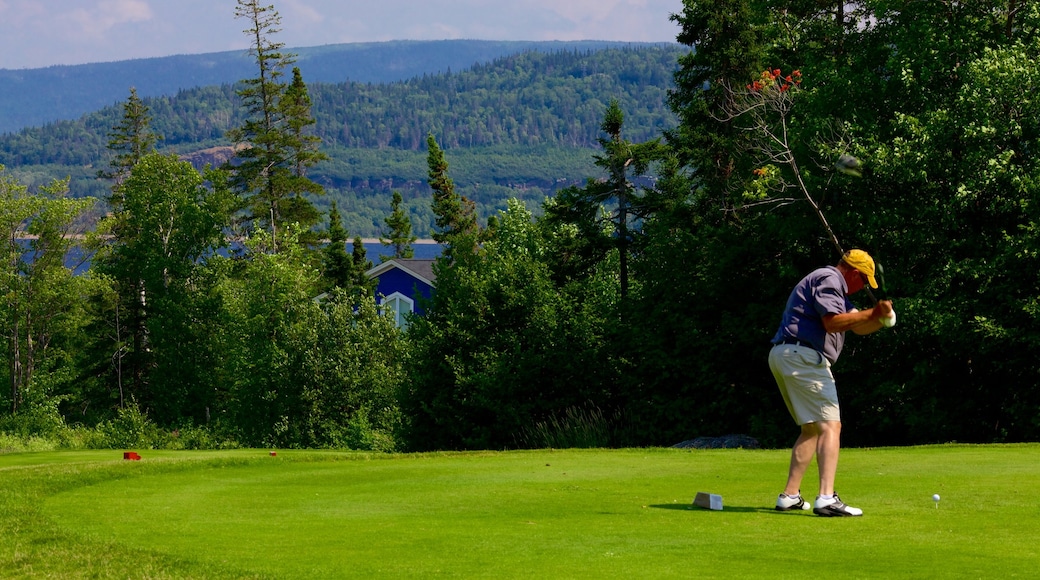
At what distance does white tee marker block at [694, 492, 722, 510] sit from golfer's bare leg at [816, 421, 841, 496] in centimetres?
92

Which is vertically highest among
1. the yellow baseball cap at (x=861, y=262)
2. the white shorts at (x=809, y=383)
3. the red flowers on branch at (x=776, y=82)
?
the red flowers on branch at (x=776, y=82)

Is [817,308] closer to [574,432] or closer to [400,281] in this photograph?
[574,432]

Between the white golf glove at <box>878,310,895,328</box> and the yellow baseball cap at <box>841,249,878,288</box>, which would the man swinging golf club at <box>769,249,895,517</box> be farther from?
the white golf glove at <box>878,310,895,328</box>

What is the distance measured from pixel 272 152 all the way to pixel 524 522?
201 ft

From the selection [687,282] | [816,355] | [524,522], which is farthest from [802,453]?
[687,282]

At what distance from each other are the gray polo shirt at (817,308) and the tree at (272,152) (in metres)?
58.9

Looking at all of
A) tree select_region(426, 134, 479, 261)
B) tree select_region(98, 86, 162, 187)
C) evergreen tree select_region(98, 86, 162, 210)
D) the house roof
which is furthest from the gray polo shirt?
tree select_region(426, 134, 479, 261)

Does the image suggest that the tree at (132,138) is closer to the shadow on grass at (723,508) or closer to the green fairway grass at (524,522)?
the green fairway grass at (524,522)

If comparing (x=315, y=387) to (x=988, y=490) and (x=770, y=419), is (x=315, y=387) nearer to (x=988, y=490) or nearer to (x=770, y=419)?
(x=770, y=419)

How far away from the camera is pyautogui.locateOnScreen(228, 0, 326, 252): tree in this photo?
68062 millimetres

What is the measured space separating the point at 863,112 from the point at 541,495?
21.1 m

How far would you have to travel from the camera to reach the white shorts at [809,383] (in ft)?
32.2

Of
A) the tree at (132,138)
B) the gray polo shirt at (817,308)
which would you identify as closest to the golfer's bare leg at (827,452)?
the gray polo shirt at (817,308)

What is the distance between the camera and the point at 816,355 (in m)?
9.86
